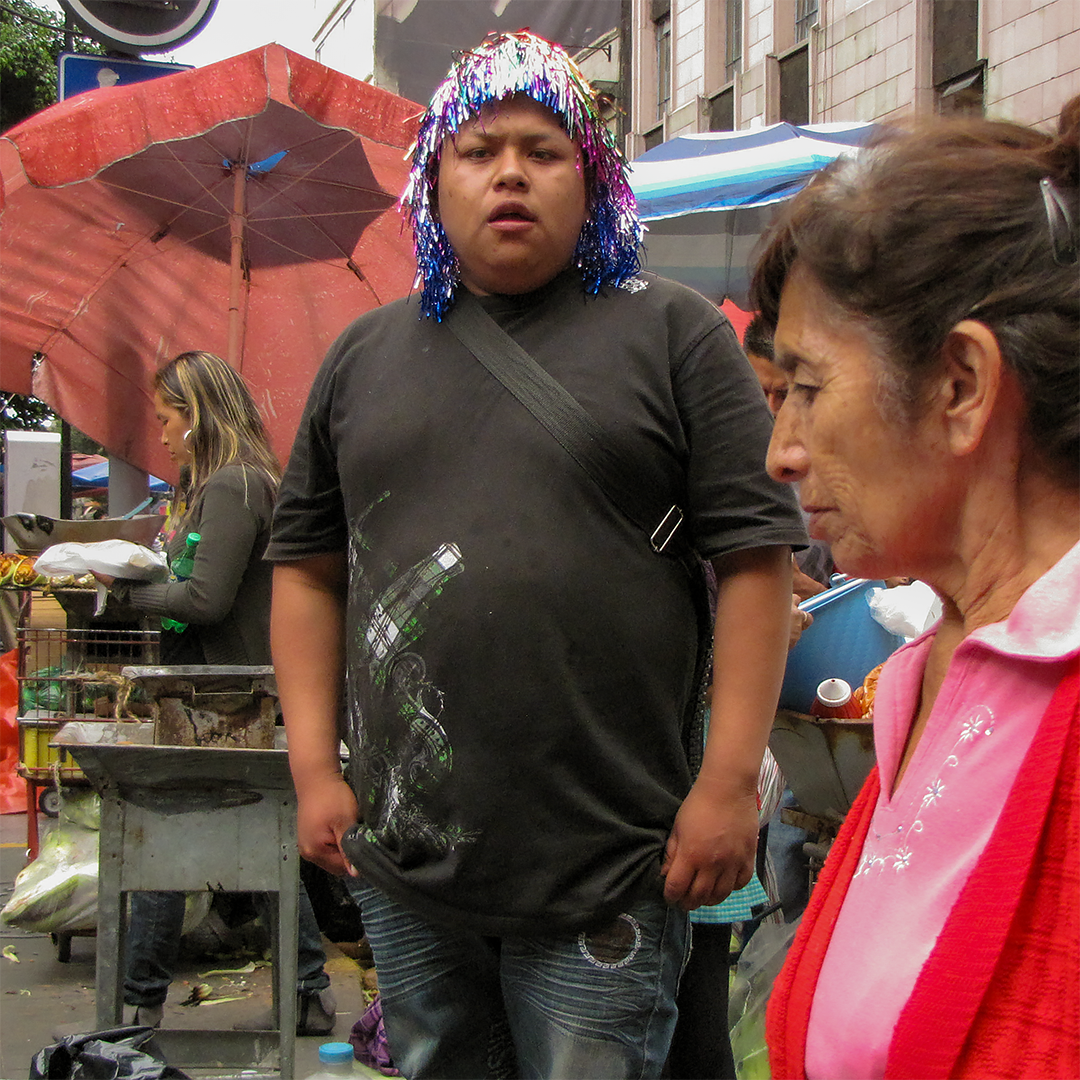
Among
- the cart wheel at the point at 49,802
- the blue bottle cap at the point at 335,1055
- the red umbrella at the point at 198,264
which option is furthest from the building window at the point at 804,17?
the blue bottle cap at the point at 335,1055

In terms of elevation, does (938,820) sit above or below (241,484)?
below

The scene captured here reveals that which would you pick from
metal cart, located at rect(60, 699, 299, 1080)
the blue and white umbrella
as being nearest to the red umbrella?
metal cart, located at rect(60, 699, 299, 1080)

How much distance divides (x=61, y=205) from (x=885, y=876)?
201 inches

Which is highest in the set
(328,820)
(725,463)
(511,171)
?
(511,171)

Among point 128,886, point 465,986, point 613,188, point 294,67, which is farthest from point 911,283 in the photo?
point 294,67

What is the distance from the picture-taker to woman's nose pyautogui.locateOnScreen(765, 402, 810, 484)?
118cm

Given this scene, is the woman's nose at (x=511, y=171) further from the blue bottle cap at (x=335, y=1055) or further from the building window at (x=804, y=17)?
the building window at (x=804, y=17)

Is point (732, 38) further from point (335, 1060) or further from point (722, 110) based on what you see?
point (335, 1060)

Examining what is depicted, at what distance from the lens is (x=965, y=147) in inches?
39.7

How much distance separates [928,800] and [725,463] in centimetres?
93

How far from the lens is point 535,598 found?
178cm

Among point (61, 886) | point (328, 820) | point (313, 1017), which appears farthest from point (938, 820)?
point (61, 886)

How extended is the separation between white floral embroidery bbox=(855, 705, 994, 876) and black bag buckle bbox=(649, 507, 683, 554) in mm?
845

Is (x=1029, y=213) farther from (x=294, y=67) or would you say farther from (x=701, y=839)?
(x=294, y=67)
